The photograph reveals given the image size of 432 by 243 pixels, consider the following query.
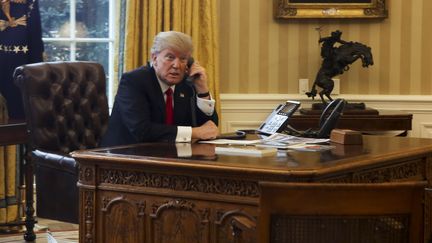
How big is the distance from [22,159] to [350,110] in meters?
2.25

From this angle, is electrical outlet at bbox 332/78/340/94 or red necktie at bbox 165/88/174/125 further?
electrical outlet at bbox 332/78/340/94

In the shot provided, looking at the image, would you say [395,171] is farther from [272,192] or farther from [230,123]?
[230,123]

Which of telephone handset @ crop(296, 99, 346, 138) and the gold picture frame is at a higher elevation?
the gold picture frame

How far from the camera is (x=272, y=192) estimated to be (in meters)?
1.95

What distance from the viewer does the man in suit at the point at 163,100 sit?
3650 millimetres

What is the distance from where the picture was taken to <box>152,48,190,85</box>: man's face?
12.6ft

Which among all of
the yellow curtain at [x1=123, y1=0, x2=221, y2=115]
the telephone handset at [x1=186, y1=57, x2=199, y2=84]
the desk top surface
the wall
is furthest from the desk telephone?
the wall

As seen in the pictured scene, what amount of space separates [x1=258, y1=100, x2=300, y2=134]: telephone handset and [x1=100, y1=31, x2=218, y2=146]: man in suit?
0.28 m

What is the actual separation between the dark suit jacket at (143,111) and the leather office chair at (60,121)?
0.95ft

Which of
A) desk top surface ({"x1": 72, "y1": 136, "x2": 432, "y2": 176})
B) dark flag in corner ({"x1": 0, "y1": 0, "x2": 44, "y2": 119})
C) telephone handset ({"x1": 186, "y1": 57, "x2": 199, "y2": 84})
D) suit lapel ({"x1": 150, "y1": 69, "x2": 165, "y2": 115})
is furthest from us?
dark flag in corner ({"x1": 0, "y1": 0, "x2": 44, "y2": 119})

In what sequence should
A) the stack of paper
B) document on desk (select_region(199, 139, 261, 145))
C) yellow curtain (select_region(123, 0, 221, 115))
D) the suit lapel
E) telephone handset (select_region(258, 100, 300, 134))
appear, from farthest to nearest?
yellow curtain (select_region(123, 0, 221, 115)) < the suit lapel < telephone handset (select_region(258, 100, 300, 134)) < document on desk (select_region(199, 139, 261, 145)) < the stack of paper

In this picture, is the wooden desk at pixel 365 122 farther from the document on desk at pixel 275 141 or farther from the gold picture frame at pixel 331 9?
the document on desk at pixel 275 141

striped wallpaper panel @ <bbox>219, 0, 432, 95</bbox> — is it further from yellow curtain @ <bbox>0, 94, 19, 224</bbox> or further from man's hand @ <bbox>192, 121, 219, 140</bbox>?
man's hand @ <bbox>192, 121, 219, 140</bbox>

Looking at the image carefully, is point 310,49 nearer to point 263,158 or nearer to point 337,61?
point 337,61
